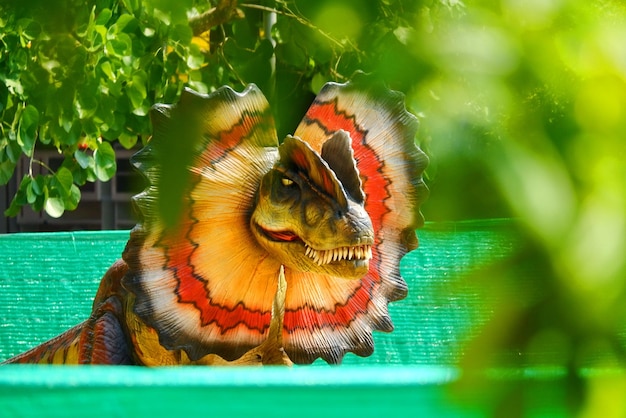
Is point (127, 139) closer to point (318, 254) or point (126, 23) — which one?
point (318, 254)

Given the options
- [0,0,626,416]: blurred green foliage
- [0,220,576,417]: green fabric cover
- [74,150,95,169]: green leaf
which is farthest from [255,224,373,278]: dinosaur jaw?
[0,0,626,416]: blurred green foliage

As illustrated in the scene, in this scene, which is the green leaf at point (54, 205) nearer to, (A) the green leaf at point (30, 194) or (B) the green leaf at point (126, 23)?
(A) the green leaf at point (30, 194)

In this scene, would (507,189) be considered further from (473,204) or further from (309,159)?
(309,159)

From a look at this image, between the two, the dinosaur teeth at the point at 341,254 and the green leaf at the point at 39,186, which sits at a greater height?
the dinosaur teeth at the point at 341,254

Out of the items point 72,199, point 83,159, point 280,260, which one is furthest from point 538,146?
point 72,199

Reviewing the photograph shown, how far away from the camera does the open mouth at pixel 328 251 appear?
51.4 inches

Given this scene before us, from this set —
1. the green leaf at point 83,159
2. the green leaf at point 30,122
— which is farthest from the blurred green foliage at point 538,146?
the green leaf at point 83,159

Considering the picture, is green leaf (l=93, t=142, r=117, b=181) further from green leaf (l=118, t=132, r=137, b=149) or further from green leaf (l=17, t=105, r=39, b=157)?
green leaf (l=17, t=105, r=39, b=157)

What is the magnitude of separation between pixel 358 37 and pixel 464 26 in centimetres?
4

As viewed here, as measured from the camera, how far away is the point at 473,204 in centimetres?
24

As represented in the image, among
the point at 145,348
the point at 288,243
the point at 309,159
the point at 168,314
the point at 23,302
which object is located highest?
the point at 309,159

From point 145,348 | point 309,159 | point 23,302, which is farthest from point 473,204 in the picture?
point 23,302

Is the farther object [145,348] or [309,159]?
[145,348]

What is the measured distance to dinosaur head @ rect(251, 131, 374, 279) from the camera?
4.24ft
